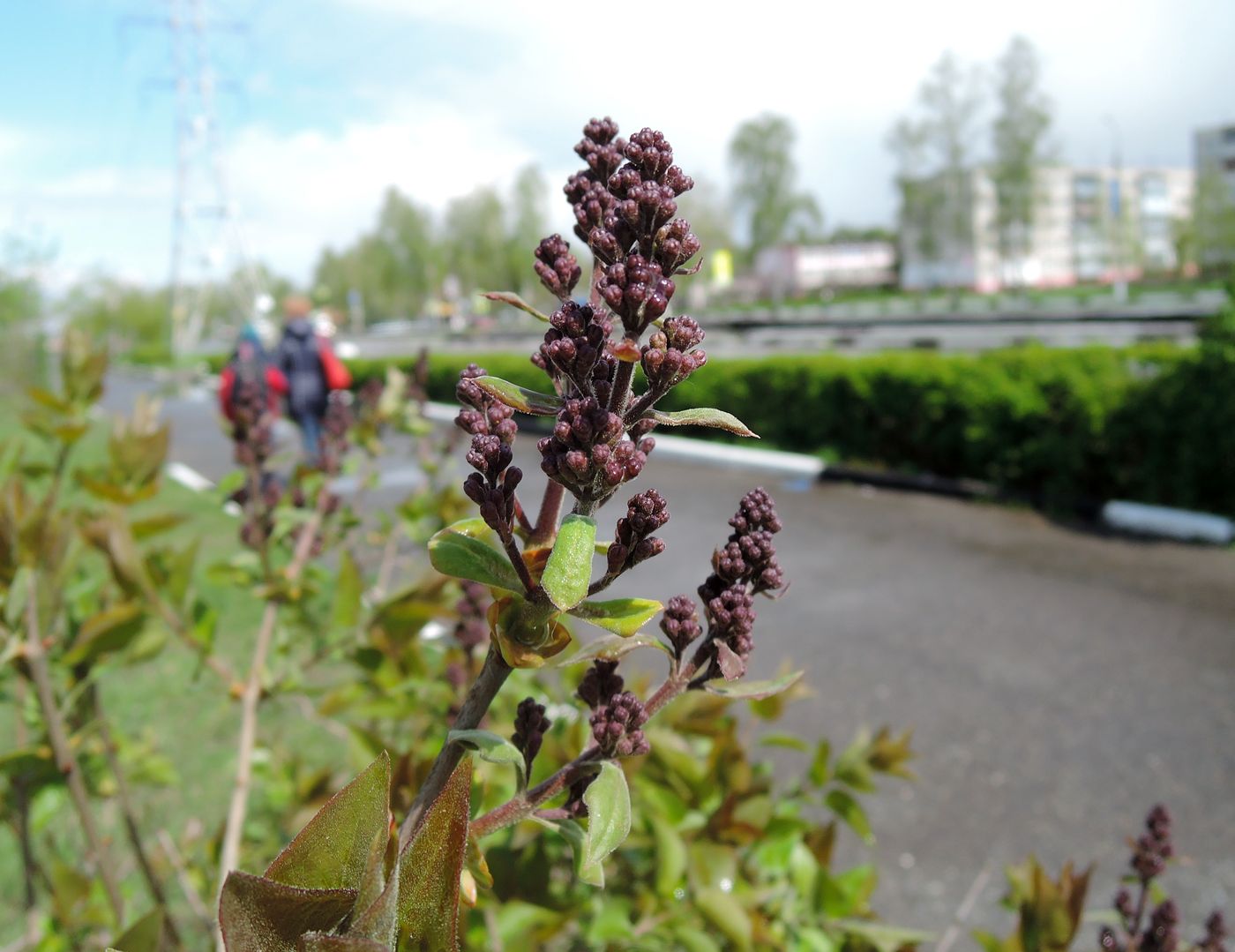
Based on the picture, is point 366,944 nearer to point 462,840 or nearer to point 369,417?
point 462,840

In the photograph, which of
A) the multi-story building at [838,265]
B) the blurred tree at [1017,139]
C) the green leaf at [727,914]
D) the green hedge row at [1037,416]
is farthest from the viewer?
the multi-story building at [838,265]

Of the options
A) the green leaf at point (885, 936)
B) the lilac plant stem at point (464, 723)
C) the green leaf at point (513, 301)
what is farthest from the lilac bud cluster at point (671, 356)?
the green leaf at point (885, 936)

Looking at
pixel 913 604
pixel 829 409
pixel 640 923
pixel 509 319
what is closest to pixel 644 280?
pixel 640 923

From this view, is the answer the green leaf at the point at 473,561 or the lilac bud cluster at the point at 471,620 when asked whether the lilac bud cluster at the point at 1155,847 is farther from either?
the green leaf at the point at 473,561

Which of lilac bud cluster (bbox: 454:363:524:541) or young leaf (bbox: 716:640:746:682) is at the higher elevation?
lilac bud cluster (bbox: 454:363:524:541)

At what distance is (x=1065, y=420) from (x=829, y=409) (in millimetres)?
3830

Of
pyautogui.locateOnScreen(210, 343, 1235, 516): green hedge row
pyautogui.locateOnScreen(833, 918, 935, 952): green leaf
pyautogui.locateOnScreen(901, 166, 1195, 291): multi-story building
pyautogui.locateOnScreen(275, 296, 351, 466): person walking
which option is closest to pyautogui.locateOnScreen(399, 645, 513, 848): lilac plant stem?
pyautogui.locateOnScreen(833, 918, 935, 952): green leaf

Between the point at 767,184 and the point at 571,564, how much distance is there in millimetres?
74742

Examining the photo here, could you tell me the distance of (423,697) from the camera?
6.31ft

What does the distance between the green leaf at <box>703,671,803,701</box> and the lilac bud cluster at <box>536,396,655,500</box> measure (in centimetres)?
24

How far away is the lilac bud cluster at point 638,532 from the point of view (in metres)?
0.69

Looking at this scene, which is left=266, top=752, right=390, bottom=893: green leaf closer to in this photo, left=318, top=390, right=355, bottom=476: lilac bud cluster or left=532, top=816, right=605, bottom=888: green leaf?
left=532, top=816, right=605, bottom=888: green leaf

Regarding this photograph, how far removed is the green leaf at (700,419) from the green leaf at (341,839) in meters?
0.29

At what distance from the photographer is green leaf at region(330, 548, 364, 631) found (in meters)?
1.93
